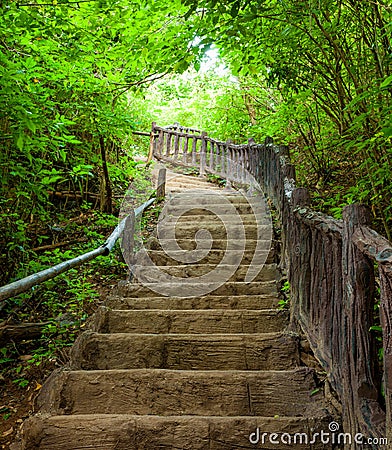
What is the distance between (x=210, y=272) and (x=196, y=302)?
0.73 meters

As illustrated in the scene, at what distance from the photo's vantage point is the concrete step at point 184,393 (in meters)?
2.06

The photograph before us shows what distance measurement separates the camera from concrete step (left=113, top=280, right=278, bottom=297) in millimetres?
3509

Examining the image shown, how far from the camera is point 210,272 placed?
13.2 feet

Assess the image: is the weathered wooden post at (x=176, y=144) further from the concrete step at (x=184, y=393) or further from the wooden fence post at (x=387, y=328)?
the wooden fence post at (x=387, y=328)

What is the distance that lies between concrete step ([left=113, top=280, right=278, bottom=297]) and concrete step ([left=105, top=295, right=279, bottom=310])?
142 mm

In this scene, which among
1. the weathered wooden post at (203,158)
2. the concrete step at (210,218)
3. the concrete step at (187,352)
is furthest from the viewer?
the weathered wooden post at (203,158)

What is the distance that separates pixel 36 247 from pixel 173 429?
3.36m

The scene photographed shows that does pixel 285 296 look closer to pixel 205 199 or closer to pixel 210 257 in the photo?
pixel 210 257

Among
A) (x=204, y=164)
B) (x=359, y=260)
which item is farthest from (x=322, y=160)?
(x=204, y=164)

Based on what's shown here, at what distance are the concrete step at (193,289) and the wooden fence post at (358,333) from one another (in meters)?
1.86

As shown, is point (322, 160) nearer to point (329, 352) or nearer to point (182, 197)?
point (182, 197)

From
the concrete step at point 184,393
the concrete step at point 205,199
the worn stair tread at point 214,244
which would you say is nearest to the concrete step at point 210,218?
the concrete step at point 205,199

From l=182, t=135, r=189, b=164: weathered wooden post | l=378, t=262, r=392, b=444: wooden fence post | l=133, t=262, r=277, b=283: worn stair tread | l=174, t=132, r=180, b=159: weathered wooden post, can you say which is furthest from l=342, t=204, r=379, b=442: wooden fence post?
l=174, t=132, r=180, b=159: weathered wooden post

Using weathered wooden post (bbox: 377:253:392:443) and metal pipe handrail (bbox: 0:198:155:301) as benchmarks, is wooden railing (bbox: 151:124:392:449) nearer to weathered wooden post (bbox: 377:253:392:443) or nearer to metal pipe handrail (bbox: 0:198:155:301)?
weathered wooden post (bbox: 377:253:392:443)
